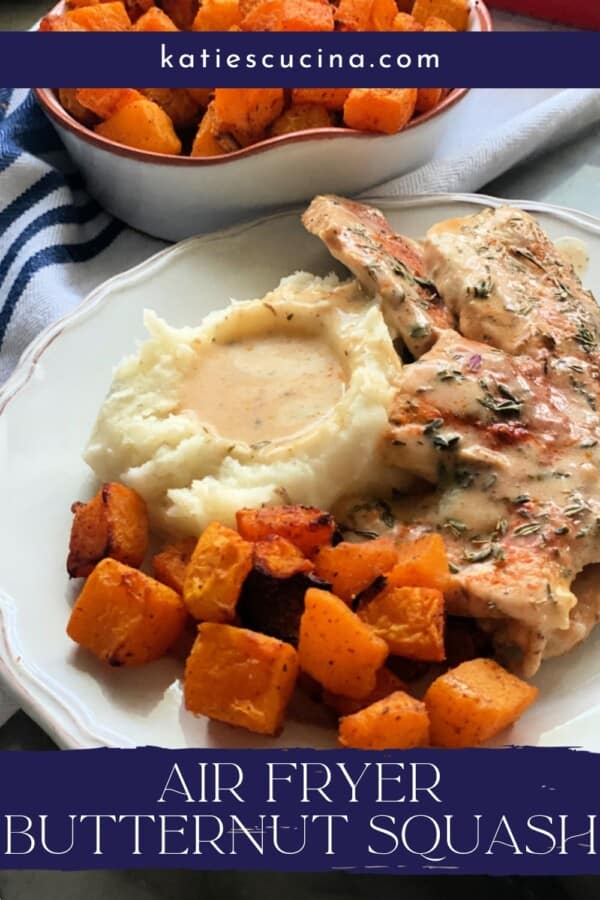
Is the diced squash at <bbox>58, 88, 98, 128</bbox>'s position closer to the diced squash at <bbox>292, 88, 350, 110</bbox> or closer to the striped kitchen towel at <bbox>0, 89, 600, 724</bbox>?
the striped kitchen towel at <bbox>0, 89, 600, 724</bbox>

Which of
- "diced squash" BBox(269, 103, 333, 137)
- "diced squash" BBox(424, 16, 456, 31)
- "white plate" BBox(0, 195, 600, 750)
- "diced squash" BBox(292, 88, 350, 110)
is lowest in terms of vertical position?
"white plate" BBox(0, 195, 600, 750)

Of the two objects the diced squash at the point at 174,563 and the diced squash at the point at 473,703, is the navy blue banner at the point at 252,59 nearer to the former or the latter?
the diced squash at the point at 174,563

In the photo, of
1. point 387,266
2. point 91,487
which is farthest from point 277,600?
point 387,266

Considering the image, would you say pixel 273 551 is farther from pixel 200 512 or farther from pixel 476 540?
pixel 476 540

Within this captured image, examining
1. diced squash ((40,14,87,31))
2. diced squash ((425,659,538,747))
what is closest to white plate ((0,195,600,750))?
diced squash ((425,659,538,747))

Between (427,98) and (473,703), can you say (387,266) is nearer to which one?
(427,98)

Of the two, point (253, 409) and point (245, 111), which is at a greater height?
point (245, 111)
